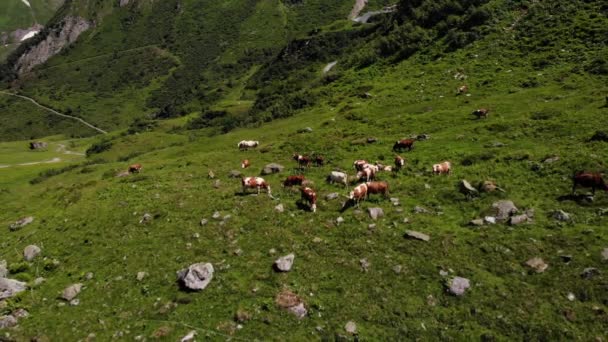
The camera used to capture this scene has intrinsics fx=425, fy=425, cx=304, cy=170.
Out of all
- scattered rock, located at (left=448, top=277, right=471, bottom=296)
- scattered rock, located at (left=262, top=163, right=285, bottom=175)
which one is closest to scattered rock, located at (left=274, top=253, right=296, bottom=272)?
scattered rock, located at (left=448, top=277, right=471, bottom=296)

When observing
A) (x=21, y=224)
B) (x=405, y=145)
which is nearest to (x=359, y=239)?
(x=405, y=145)

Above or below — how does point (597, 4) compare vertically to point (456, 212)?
above

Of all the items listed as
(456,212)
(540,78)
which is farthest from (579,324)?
(540,78)

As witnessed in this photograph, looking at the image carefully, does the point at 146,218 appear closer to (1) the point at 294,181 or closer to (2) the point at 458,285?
(1) the point at 294,181

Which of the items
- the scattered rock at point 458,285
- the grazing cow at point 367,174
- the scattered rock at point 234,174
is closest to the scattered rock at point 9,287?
the scattered rock at point 234,174

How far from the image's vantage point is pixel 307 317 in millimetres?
17625

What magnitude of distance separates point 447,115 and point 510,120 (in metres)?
8.14

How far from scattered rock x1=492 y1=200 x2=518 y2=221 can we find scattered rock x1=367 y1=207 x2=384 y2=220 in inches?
240

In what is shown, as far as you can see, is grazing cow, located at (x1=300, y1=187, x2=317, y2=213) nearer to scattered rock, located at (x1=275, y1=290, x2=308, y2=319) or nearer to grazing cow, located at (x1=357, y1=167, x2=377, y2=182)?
grazing cow, located at (x1=357, y1=167, x2=377, y2=182)

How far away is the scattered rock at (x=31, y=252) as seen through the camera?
2627 cm

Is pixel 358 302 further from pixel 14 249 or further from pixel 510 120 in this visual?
pixel 510 120

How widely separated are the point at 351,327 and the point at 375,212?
8945 mm

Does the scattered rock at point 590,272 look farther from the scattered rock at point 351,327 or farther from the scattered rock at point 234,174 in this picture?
the scattered rock at point 234,174

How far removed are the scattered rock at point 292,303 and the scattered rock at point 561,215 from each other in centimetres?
1375
